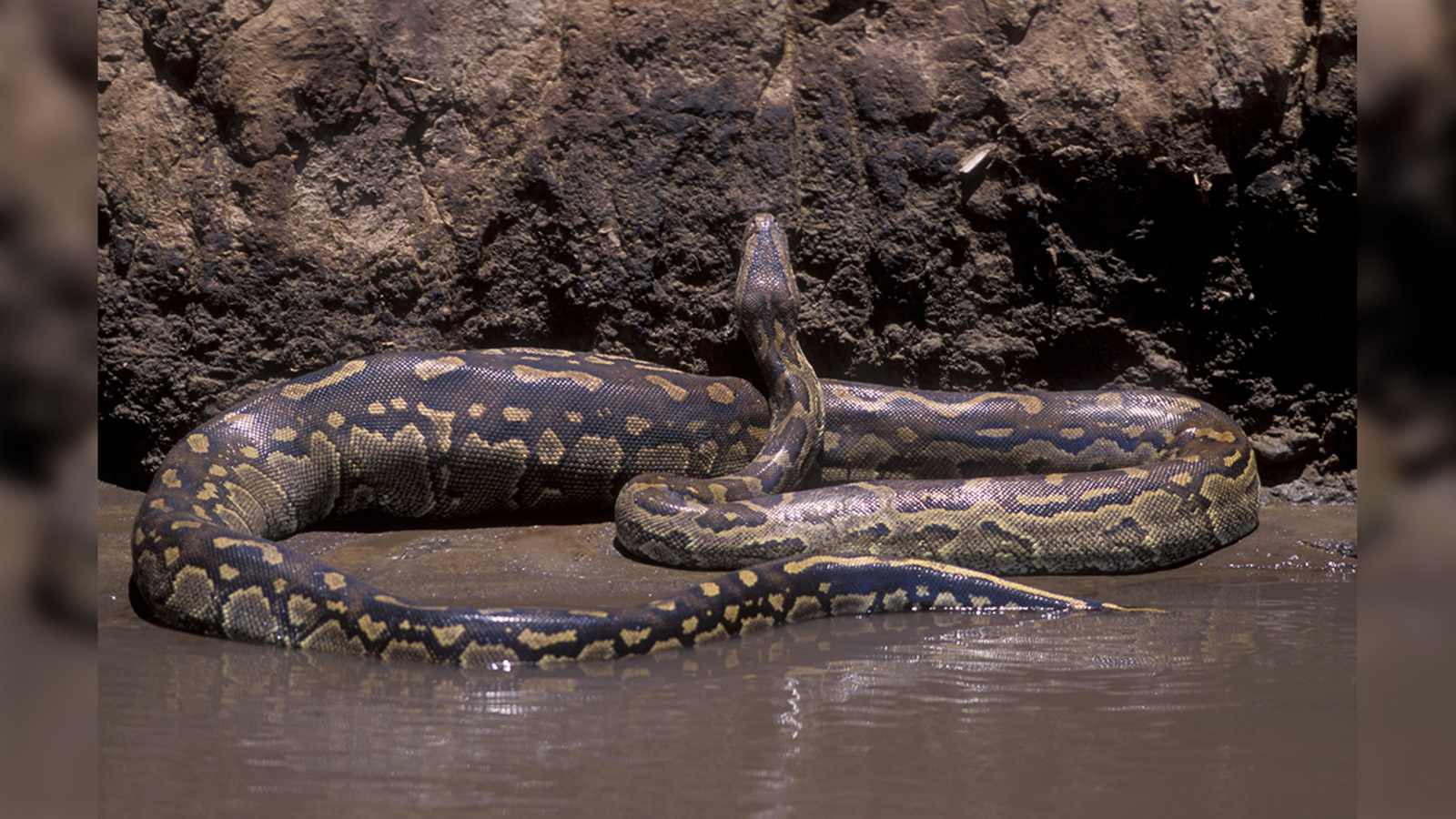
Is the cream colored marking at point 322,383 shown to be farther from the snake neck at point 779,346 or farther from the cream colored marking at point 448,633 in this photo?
the cream colored marking at point 448,633

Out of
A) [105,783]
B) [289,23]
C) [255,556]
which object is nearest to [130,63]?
[289,23]

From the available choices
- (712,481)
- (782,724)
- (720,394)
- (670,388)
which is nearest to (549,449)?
(670,388)

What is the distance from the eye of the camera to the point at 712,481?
24.0 feet

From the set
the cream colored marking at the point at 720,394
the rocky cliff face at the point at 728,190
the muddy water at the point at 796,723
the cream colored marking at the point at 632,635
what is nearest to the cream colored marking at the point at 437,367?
the rocky cliff face at the point at 728,190

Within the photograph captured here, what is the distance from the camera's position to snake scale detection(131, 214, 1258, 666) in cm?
551

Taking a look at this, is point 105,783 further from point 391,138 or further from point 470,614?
point 391,138

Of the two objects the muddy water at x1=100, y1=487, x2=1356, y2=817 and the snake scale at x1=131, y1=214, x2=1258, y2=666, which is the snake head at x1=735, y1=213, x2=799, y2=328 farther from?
the muddy water at x1=100, y1=487, x2=1356, y2=817

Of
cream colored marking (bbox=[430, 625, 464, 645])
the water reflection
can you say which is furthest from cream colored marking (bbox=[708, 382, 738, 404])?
cream colored marking (bbox=[430, 625, 464, 645])

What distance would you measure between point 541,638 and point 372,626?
90cm

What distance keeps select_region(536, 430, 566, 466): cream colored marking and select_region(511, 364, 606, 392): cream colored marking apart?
430 mm

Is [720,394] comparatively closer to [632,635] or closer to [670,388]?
[670,388]

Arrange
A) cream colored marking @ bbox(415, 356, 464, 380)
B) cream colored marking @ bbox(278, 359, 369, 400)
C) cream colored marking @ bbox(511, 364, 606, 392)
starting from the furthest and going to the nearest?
cream colored marking @ bbox(511, 364, 606, 392) < cream colored marking @ bbox(415, 356, 464, 380) < cream colored marking @ bbox(278, 359, 369, 400)

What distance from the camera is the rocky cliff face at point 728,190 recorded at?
7852mm
